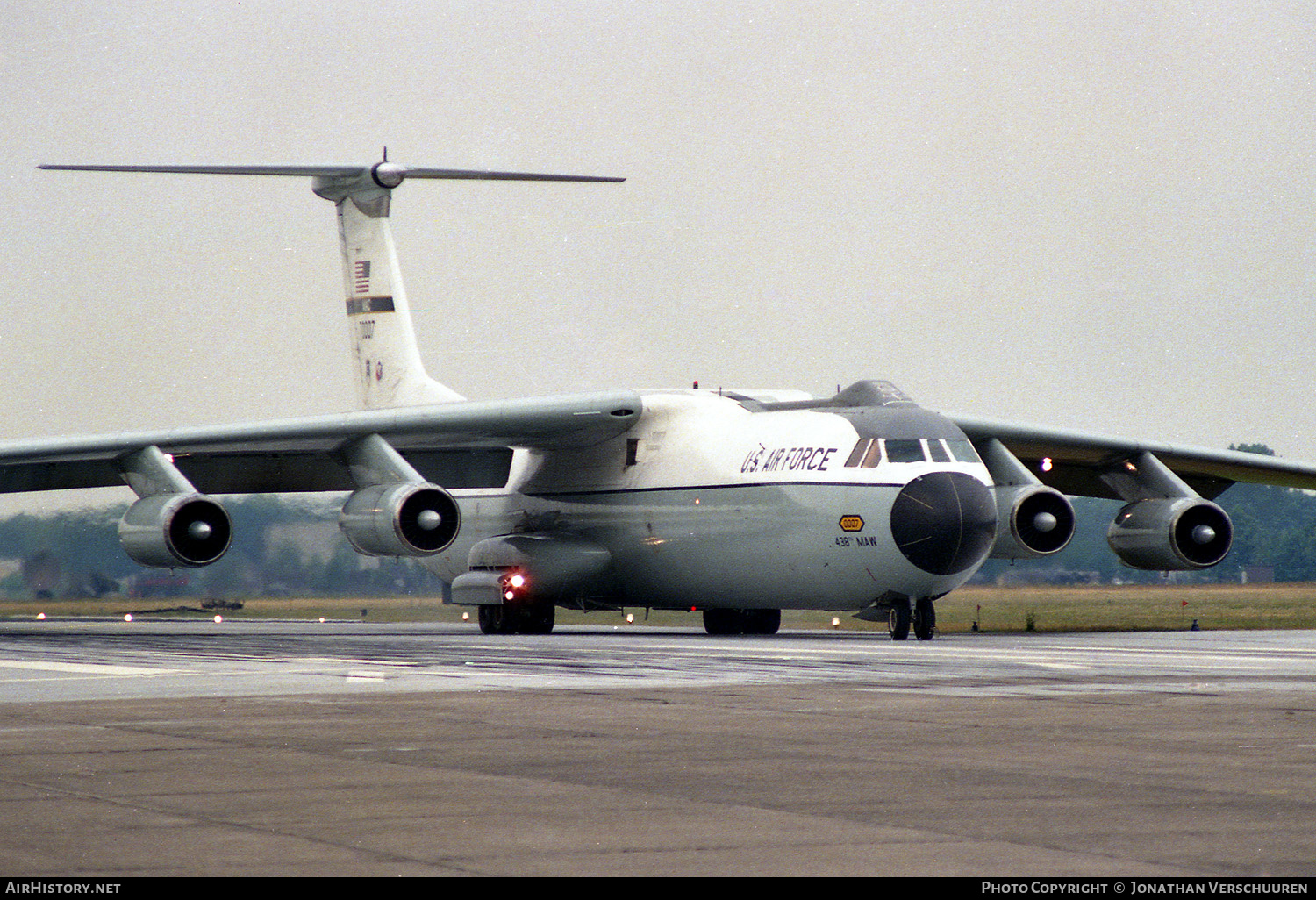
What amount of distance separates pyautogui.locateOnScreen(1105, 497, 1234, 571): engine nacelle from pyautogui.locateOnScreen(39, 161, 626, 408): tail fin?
40.0 feet

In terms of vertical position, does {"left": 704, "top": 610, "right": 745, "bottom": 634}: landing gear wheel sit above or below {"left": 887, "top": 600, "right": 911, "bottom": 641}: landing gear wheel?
below

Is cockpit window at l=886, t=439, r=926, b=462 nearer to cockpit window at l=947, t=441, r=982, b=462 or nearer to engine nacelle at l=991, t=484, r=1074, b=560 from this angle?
cockpit window at l=947, t=441, r=982, b=462

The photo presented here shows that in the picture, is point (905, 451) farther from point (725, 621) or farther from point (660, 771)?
point (660, 771)

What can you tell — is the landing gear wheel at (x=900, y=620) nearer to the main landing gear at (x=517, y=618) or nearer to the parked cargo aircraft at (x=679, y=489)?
the parked cargo aircraft at (x=679, y=489)

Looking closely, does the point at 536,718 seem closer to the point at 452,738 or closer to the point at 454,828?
the point at 452,738

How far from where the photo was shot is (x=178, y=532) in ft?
85.3

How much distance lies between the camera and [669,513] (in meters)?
27.3

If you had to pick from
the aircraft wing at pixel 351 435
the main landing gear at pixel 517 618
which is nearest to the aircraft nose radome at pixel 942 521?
the aircraft wing at pixel 351 435

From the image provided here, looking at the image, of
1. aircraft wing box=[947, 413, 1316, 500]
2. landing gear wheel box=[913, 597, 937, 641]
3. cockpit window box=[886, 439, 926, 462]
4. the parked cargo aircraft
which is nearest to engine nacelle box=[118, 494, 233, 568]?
the parked cargo aircraft

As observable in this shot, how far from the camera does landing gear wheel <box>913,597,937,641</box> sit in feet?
80.6

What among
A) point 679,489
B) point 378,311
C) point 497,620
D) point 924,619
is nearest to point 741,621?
point 679,489

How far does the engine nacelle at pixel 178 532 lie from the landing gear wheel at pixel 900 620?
965cm

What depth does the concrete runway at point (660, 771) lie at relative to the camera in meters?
5.96

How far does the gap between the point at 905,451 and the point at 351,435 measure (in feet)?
27.6
